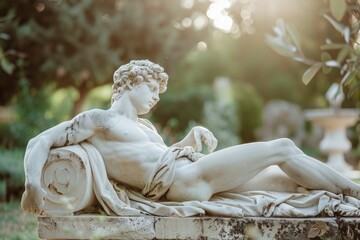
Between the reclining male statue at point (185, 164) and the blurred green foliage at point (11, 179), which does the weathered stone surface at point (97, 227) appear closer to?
the reclining male statue at point (185, 164)

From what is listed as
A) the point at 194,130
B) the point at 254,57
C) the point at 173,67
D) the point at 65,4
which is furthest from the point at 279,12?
the point at 194,130

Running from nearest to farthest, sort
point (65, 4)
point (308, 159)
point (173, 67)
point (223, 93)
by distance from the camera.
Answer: point (308, 159) < point (65, 4) < point (173, 67) < point (223, 93)

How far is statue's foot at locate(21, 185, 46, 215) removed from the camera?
3750 mm

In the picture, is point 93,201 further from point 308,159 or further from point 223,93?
point 223,93

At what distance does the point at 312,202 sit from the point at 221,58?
2233 cm

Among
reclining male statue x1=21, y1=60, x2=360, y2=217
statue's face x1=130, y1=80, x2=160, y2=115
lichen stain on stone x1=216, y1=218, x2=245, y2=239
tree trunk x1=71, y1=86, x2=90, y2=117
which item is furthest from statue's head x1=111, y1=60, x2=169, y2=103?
tree trunk x1=71, y1=86, x2=90, y2=117

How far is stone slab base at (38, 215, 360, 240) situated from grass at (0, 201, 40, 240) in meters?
1.95

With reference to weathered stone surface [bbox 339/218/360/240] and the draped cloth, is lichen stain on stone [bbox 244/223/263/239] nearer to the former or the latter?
the draped cloth

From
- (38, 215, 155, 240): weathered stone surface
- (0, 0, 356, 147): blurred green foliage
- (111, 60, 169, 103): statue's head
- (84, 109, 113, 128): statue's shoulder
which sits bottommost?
(38, 215, 155, 240): weathered stone surface

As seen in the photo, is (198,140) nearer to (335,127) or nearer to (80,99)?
(335,127)

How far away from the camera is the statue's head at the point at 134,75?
4.26m

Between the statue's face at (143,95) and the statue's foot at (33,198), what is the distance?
926 mm

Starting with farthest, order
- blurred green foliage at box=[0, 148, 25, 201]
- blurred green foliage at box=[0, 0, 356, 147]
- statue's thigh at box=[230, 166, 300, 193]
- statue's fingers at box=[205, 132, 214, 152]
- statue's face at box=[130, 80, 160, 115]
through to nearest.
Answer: blurred green foliage at box=[0, 0, 356, 147]
blurred green foliage at box=[0, 148, 25, 201]
statue's fingers at box=[205, 132, 214, 152]
statue's face at box=[130, 80, 160, 115]
statue's thigh at box=[230, 166, 300, 193]

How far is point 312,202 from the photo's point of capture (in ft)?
13.0
